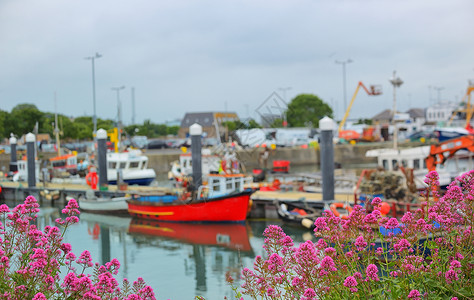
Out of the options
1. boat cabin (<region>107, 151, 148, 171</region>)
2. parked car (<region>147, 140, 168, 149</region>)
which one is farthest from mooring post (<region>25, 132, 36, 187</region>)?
parked car (<region>147, 140, 168, 149</region>)

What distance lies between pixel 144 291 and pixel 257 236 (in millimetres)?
15995

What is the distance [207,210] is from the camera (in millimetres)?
22359

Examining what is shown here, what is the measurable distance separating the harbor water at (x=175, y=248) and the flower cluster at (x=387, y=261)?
8.72 m

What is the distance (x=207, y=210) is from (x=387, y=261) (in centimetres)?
1804

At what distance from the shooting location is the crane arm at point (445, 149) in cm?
2188

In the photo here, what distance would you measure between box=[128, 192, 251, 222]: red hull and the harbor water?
276 mm

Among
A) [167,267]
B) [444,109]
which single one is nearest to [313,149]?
[167,267]

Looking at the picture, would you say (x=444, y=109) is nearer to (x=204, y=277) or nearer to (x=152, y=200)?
(x=152, y=200)

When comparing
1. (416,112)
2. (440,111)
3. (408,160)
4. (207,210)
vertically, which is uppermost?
(416,112)

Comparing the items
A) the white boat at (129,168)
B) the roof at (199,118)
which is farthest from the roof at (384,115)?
the white boat at (129,168)

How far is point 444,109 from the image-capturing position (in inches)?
4611

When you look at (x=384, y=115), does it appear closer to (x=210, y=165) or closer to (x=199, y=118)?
(x=199, y=118)

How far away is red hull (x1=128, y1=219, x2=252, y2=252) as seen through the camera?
19531 millimetres

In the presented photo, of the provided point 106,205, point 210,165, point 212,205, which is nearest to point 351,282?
point 212,205
